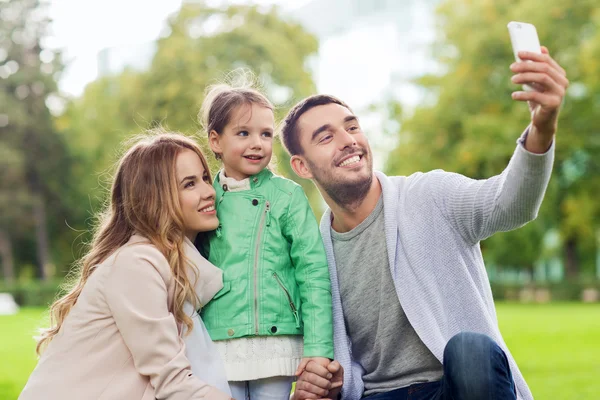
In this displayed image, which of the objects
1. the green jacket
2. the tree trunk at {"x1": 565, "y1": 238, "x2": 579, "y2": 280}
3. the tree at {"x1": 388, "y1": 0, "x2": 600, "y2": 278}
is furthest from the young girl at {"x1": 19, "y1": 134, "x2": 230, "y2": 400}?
the tree trunk at {"x1": 565, "y1": 238, "x2": 579, "y2": 280}

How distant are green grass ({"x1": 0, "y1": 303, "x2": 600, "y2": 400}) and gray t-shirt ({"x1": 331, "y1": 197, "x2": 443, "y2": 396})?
1.58m

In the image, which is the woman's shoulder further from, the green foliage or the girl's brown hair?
the green foliage

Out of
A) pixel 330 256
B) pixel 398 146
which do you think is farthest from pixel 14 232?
pixel 330 256

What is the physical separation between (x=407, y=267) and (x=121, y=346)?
53.6 inches

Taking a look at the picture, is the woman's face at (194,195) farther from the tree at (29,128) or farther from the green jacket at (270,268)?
the tree at (29,128)

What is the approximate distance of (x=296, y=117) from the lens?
4.27 m

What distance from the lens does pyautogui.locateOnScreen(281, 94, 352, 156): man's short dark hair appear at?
166 inches

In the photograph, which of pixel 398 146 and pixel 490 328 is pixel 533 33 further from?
pixel 398 146

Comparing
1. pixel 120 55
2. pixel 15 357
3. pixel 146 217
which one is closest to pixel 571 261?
pixel 15 357

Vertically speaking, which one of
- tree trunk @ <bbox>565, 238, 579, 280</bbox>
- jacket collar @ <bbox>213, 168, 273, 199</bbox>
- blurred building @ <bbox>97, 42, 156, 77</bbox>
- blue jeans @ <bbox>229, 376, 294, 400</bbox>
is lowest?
tree trunk @ <bbox>565, 238, 579, 280</bbox>

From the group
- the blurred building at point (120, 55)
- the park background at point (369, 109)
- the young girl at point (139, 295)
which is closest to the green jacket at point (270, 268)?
the young girl at point (139, 295)

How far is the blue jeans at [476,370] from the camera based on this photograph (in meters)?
3.07

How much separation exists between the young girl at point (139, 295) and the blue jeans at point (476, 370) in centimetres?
101

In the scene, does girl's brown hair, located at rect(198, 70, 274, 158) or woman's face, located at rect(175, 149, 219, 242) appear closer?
woman's face, located at rect(175, 149, 219, 242)
